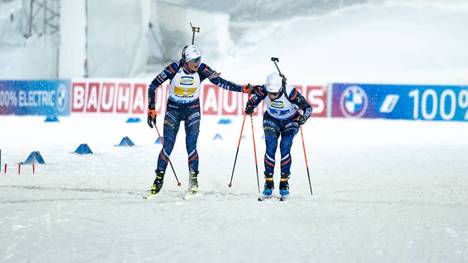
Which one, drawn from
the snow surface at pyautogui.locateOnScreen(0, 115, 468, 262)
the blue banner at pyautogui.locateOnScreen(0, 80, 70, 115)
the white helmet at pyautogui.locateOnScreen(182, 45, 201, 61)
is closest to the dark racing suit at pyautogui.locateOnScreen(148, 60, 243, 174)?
the white helmet at pyautogui.locateOnScreen(182, 45, 201, 61)

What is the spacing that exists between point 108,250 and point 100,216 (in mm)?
1496

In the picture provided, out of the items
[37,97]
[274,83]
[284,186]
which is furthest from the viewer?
[37,97]

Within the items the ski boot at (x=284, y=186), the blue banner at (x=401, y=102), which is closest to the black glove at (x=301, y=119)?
the ski boot at (x=284, y=186)

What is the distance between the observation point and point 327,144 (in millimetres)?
14836

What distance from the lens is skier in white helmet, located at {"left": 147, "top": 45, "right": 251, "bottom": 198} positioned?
793 cm

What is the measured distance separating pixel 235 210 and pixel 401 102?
14.7 meters

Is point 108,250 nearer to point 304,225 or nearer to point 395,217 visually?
point 304,225

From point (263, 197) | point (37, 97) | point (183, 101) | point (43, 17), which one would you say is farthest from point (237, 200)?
point (43, 17)

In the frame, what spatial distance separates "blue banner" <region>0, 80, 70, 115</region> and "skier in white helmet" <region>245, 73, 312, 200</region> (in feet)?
59.2

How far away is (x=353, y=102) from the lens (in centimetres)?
2141

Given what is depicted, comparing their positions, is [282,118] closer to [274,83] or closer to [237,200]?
[274,83]

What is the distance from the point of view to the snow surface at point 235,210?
211 inches

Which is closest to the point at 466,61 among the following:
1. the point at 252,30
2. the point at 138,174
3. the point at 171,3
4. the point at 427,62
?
the point at 427,62

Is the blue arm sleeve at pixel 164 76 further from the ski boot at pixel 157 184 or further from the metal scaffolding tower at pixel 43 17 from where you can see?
the metal scaffolding tower at pixel 43 17
